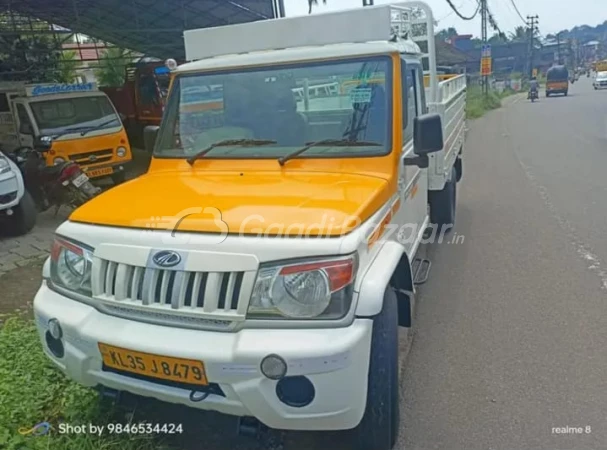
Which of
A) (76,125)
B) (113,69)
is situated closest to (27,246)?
(76,125)

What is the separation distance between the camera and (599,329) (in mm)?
3773

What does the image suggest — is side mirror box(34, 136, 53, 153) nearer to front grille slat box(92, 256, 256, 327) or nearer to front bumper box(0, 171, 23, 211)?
front bumper box(0, 171, 23, 211)

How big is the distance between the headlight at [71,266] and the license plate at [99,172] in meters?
6.76

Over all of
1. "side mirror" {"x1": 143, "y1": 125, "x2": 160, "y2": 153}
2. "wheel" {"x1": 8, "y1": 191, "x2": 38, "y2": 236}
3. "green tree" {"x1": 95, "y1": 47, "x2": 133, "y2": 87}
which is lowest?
"wheel" {"x1": 8, "y1": 191, "x2": 38, "y2": 236}

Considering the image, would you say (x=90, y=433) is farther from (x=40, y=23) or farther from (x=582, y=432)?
(x=40, y=23)

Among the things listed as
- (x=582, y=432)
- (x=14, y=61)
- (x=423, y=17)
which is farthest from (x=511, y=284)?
(x=14, y=61)

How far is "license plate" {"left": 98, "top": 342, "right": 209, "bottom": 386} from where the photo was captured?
2137 millimetres

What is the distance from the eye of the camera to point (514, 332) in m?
3.81

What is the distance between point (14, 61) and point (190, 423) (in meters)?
15.3

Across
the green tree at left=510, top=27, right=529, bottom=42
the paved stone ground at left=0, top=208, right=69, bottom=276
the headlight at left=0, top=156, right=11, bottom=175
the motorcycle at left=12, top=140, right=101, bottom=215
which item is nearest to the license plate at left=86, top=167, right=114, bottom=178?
the motorcycle at left=12, top=140, right=101, bottom=215

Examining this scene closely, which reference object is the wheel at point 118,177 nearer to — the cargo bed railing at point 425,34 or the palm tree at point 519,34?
the cargo bed railing at point 425,34

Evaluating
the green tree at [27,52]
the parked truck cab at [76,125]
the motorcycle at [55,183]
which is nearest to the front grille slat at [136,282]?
the motorcycle at [55,183]

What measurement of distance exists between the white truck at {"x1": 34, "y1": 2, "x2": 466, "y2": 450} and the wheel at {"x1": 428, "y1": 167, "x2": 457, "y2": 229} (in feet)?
7.93

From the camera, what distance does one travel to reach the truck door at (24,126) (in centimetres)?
916
